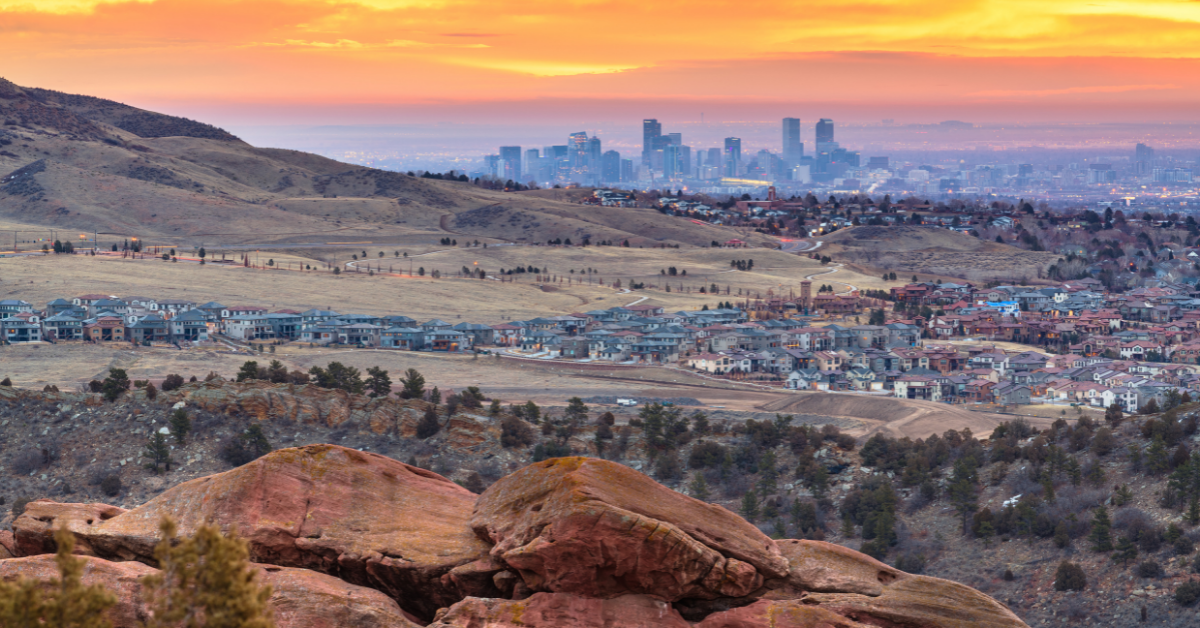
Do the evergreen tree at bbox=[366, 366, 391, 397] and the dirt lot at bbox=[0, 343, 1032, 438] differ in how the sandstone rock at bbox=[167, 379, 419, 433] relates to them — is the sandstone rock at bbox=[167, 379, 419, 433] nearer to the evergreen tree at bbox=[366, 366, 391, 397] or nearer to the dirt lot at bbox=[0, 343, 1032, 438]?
the evergreen tree at bbox=[366, 366, 391, 397]

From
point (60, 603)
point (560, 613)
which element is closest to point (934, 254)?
point (560, 613)

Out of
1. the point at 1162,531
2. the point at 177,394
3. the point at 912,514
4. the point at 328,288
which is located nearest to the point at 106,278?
the point at 328,288

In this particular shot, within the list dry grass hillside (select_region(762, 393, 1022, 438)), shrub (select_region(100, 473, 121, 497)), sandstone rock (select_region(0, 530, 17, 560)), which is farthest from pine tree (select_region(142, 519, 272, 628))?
dry grass hillside (select_region(762, 393, 1022, 438))

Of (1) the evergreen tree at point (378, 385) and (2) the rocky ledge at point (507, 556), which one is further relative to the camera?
(1) the evergreen tree at point (378, 385)

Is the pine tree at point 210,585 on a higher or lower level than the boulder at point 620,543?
higher

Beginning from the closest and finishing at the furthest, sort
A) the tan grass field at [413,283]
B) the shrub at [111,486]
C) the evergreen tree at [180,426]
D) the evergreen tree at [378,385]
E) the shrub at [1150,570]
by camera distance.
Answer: the shrub at [1150,570], the shrub at [111,486], the evergreen tree at [180,426], the evergreen tree at [378,385], the tan grass field at [413,283]

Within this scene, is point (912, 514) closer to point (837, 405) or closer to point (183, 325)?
point (837, 405)

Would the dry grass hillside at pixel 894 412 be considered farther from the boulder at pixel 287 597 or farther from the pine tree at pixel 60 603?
the pine tree at pixel 60 603

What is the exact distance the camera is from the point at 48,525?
17562 millimetres

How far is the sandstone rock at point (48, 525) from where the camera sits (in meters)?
17.2

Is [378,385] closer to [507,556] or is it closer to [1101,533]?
[1101,533]

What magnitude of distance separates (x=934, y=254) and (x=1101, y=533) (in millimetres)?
139805

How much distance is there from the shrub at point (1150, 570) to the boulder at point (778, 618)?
28.2m

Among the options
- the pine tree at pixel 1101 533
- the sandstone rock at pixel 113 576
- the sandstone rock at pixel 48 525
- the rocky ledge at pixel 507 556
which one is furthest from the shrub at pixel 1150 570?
the sandstone rock at pixel 113 576
